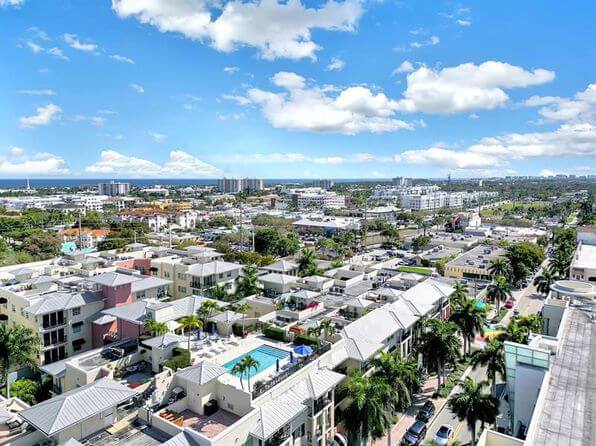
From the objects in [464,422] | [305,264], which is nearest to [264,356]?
[464,422]

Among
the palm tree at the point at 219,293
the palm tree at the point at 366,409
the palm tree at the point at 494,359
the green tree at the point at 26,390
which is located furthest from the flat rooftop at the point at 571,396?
the green tree at the point at 26,390

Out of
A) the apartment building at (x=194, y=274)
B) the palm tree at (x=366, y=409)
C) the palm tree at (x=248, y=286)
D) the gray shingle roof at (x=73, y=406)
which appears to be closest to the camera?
the gray shingle roof at (x=73, y=406)

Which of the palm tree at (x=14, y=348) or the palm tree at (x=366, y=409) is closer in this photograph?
the palm tree at (x=366, y=409)

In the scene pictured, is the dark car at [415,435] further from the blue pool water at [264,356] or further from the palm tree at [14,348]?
the palm tree at [14,348]

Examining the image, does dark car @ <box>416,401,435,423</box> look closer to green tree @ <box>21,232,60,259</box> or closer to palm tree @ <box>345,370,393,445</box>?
palm tree @ <box>345,370,393,445</box>

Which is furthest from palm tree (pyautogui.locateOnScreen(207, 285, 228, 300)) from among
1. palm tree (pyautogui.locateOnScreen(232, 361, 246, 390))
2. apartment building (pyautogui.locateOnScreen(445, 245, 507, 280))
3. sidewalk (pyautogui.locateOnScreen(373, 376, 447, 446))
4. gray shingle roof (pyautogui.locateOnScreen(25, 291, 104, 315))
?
apartment building (pyautogui.locateOnScreen(445, 245, 507, 280))

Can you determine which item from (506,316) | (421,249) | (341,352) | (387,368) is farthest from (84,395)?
(421,249)
